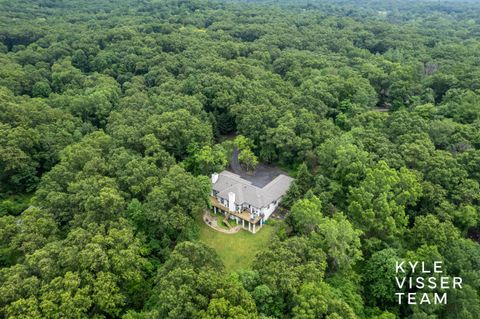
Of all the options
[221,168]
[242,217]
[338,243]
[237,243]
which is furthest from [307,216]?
[221,168]

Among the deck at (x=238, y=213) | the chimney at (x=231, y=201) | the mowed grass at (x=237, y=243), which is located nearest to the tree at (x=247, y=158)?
the deck at (x=238, y=213)

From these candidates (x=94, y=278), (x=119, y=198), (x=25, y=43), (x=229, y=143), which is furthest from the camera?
(x=25, y=43)

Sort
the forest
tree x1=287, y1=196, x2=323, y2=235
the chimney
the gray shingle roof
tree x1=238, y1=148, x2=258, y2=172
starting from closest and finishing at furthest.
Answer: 1. the forest
2. tree x1=287, y1=196, x2=323, y2=235
3. the chimney
4. the gray shingle roof
5. tree x1=238, y1=148, x2=258, y2=172

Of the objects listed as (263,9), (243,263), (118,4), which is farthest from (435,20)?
(243,263)

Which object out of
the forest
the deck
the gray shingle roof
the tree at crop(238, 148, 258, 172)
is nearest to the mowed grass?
the deck

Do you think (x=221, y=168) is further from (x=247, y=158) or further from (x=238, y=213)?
(x=238, y=213)

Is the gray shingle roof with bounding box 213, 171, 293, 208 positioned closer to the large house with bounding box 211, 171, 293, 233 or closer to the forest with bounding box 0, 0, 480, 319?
the large house with bounding box 211, 171, 293, 233

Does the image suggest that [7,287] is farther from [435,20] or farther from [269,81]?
[435,20]
